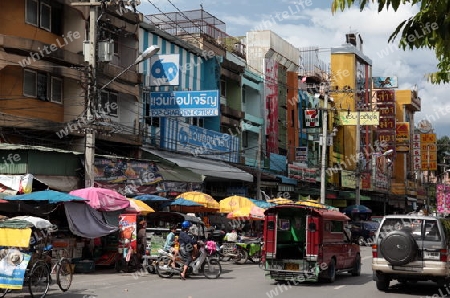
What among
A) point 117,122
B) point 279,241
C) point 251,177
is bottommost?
point 279,241

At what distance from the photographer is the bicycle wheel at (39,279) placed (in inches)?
533

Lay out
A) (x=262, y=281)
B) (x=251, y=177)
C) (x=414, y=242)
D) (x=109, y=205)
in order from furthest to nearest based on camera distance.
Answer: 1. (x=251, y=177)
2. (x=109, y=205)
3. (x=262, y=281)
4. (x=414, y=242)

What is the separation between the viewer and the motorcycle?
1927 centimetres

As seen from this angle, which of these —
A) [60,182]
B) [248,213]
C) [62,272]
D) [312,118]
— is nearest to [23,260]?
[62,272]

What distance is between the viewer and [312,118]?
49219 millimetres

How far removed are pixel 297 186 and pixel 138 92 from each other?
796 inches

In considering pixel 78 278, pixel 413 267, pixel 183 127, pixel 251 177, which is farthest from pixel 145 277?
pixel 251 177

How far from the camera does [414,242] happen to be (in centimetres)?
1484

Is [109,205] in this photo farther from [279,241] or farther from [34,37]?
[34,37]

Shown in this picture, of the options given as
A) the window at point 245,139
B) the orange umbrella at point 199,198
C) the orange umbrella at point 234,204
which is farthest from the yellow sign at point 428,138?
the orange umbrella at point 199,198

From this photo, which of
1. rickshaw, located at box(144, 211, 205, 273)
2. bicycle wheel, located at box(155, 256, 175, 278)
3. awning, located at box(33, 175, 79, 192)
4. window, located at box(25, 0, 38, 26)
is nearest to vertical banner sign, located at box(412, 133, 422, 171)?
rickshaw, located at box(144, 211, 205, 273)

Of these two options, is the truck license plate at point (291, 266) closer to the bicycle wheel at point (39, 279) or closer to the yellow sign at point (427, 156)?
the bicycle wheel at point (39, 279)

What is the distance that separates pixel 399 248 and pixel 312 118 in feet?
114

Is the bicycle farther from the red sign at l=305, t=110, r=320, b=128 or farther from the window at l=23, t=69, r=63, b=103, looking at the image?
the red sign at l=305, t=110, r=320, b=128
